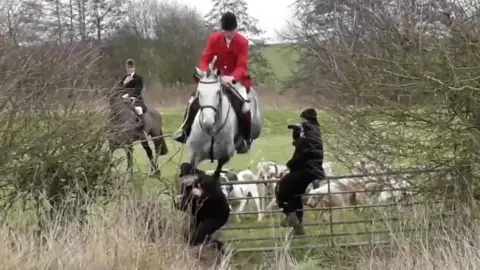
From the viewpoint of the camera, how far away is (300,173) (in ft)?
31.6

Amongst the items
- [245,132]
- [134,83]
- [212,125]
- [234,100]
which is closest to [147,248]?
[212,125]

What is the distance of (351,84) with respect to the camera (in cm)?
804

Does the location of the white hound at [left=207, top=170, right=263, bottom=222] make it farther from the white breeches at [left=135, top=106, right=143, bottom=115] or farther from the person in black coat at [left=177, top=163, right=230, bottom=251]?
the person in black coat at [left=177, top=163, right=230, bottom=251]

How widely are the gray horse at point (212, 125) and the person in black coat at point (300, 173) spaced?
81 centimetres

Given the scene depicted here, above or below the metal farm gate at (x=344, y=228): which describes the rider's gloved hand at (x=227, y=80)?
above

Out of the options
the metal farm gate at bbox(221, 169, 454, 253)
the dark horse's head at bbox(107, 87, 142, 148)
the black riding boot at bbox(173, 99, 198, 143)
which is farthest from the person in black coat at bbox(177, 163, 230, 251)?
the black riding boot at bbox(173, 99, 198, 143)

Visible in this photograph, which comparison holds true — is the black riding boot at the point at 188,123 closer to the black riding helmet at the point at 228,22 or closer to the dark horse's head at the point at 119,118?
the dark horse's head at the point at 119,118

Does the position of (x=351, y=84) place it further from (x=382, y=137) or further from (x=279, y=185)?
(x=279, y=185)

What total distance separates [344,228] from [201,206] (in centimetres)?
226

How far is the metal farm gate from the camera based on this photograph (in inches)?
298

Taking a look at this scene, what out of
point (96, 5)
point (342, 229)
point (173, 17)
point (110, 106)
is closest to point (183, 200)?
point (110, 106)

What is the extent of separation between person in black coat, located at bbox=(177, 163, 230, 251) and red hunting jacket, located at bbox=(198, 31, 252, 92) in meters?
1.47

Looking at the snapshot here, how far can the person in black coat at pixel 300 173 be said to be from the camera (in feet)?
30.7

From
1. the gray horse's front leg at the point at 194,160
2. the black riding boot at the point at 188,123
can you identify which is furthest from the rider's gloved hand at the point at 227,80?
the gray horse's front leg at the point at 194,160
